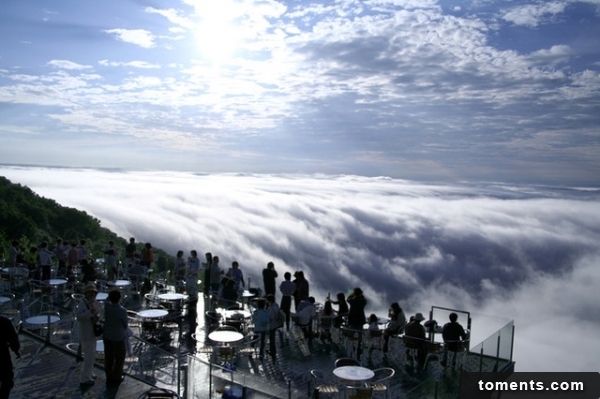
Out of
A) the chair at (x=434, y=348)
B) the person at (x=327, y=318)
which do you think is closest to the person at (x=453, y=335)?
the chair at (x=434, y=348)

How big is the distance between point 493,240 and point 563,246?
82.0ft

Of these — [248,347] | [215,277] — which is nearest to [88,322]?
[248,347]

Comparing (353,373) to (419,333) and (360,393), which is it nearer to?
(360,393)

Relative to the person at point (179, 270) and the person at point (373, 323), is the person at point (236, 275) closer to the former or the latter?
the person at point (179, 270)

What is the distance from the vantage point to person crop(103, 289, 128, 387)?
7668 mm

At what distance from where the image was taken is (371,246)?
15150 centimetres

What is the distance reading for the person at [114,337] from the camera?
302 inches

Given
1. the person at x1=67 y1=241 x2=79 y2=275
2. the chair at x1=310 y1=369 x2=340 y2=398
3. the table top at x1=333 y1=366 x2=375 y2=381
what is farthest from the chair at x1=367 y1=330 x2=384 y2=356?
the person at x1=67 y1=241 x2=79 y2=275

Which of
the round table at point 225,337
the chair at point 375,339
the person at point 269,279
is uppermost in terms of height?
the person at point 269,279

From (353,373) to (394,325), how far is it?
10.6 feet

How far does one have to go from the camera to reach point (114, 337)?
776 centimetres

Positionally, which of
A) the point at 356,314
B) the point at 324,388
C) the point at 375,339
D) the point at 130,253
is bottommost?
the point at 324,388

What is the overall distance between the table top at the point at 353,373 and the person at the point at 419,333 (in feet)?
8.21

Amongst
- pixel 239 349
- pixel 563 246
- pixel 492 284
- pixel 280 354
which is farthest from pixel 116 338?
pixel 563 246
